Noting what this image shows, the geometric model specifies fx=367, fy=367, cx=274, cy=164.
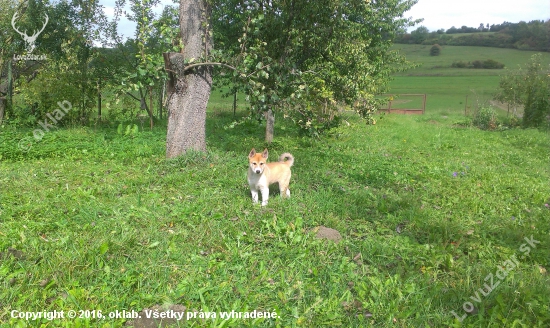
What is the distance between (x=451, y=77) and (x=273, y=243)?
1972 inches

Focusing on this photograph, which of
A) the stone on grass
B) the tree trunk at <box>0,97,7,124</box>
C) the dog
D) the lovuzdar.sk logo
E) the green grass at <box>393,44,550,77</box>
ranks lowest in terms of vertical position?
the stone on grass

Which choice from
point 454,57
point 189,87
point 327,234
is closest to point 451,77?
point 454,57

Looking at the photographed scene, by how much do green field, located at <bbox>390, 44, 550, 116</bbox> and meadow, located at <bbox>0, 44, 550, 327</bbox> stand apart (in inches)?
798

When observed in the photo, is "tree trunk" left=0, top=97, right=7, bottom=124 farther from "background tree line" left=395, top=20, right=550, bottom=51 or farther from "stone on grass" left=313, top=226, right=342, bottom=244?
"background tree line" left=395, top=20, right=550, bottom=51

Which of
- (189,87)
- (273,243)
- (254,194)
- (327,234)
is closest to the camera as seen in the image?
(273,243)

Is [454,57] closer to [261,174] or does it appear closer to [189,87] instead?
[189,87]

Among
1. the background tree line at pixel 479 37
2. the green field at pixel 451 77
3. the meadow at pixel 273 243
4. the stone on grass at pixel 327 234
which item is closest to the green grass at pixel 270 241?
the meadow at pixel 273 243

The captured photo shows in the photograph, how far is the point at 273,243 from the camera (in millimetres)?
4387

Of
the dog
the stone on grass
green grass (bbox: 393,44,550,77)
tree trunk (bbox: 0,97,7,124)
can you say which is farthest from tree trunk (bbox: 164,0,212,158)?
green grass (bbox: 393,44,550,77)

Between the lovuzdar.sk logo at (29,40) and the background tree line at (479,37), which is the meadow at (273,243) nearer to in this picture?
A: the lovuzdar.sk logo at (29,40)

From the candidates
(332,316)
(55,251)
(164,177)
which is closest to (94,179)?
(164,177)

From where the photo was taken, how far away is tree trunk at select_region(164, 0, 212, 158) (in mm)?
7762

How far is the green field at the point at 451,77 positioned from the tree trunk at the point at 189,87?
21.0 m

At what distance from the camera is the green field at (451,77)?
106 ft
